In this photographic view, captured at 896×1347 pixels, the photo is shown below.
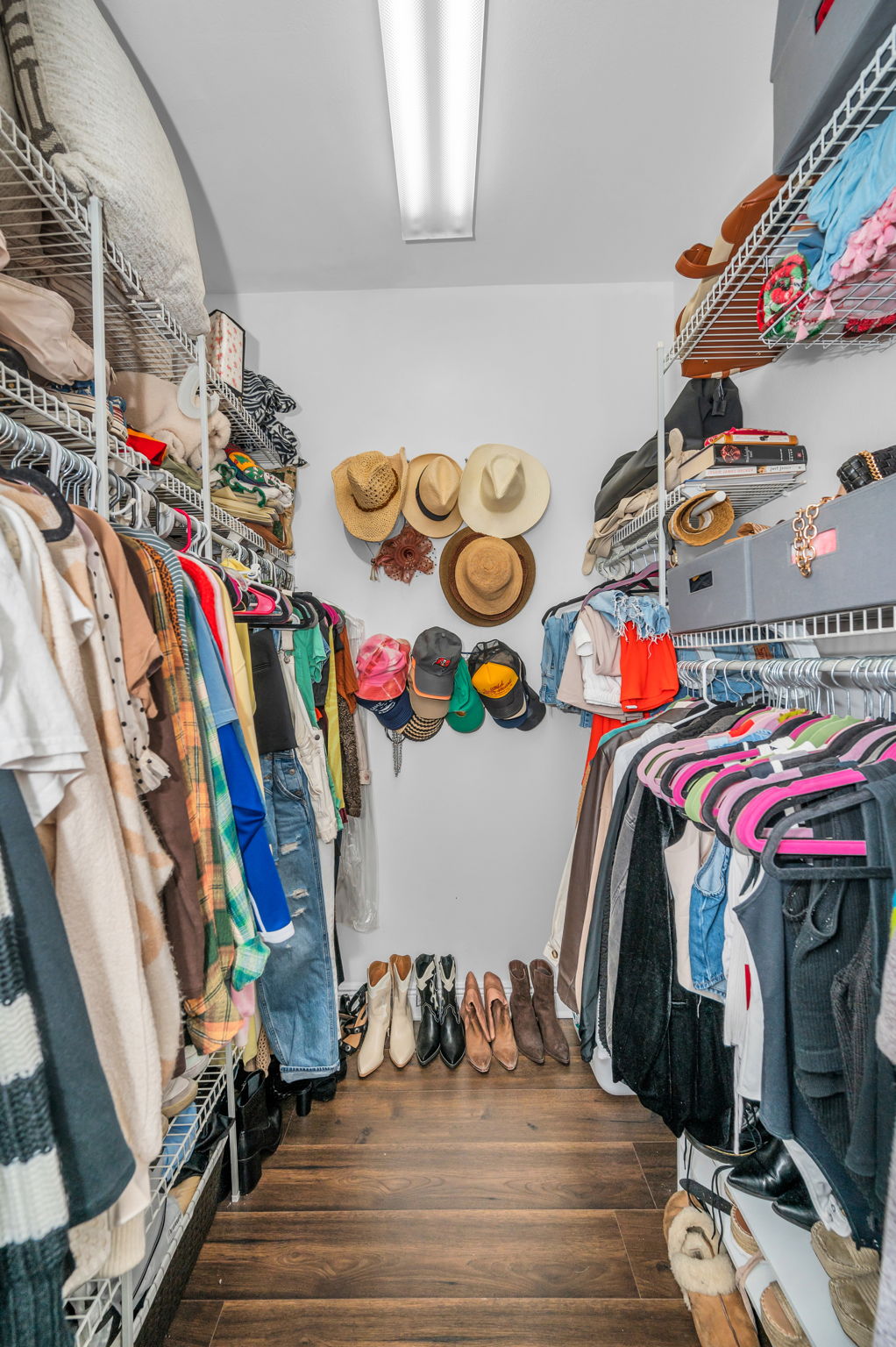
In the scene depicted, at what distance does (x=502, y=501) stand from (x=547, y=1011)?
2.01 m

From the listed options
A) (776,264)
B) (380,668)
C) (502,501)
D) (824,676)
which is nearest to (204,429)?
(380,668)

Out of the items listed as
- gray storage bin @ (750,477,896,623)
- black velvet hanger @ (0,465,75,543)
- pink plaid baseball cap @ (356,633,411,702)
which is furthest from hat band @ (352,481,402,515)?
black velvet hanger @ (0,465,75,543)

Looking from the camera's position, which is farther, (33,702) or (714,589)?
(714,589)

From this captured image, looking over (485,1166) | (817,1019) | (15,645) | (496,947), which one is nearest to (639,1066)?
(817,1019)

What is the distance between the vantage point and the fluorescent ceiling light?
4.58ft

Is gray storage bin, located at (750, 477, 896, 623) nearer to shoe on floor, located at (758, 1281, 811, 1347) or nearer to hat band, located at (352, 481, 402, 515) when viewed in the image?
shoe on floor, located at (758, 1281, 811, 1347)

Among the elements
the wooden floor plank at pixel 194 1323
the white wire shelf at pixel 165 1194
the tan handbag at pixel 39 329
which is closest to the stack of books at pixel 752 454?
the tan handbag at pixel 39 329

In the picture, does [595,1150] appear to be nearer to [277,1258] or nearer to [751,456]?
[277,1258]

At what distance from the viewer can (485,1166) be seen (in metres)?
1.75

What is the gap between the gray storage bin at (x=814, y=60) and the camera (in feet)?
2.87

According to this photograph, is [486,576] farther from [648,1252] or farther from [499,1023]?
[648,1252]

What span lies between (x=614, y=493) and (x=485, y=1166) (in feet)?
7.24

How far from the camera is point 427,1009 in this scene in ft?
7.69

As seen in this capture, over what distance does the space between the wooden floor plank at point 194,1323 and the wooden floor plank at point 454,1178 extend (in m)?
0.25
